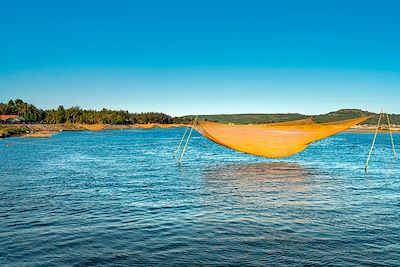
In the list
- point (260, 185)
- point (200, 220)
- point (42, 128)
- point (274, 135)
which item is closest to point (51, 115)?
point (42, 128)

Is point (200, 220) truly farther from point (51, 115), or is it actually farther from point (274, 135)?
point (51, 115)

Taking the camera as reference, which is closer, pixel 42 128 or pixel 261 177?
pixel 261 177

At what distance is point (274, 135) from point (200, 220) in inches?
607

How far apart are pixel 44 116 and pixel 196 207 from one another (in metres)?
154

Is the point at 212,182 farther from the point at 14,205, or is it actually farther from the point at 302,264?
the point at 302,264

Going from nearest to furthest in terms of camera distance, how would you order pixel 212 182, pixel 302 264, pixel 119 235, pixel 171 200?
pixel 302 264 → pixel 119 235 → pixel 171 200 → pixel 212 182

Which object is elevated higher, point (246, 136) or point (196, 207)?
point (246, 136)

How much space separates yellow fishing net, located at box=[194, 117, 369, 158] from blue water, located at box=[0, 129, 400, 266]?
3841 millimetres

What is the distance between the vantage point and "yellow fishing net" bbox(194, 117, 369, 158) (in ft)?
90.2

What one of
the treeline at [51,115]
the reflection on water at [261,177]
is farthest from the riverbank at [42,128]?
the reflection on water at [261,177]

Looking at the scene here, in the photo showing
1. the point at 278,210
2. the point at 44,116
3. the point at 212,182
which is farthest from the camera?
the point at 44,116

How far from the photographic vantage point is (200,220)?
44.2 ft

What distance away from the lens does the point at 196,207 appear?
15.6m

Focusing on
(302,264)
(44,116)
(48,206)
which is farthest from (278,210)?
(44,116)
